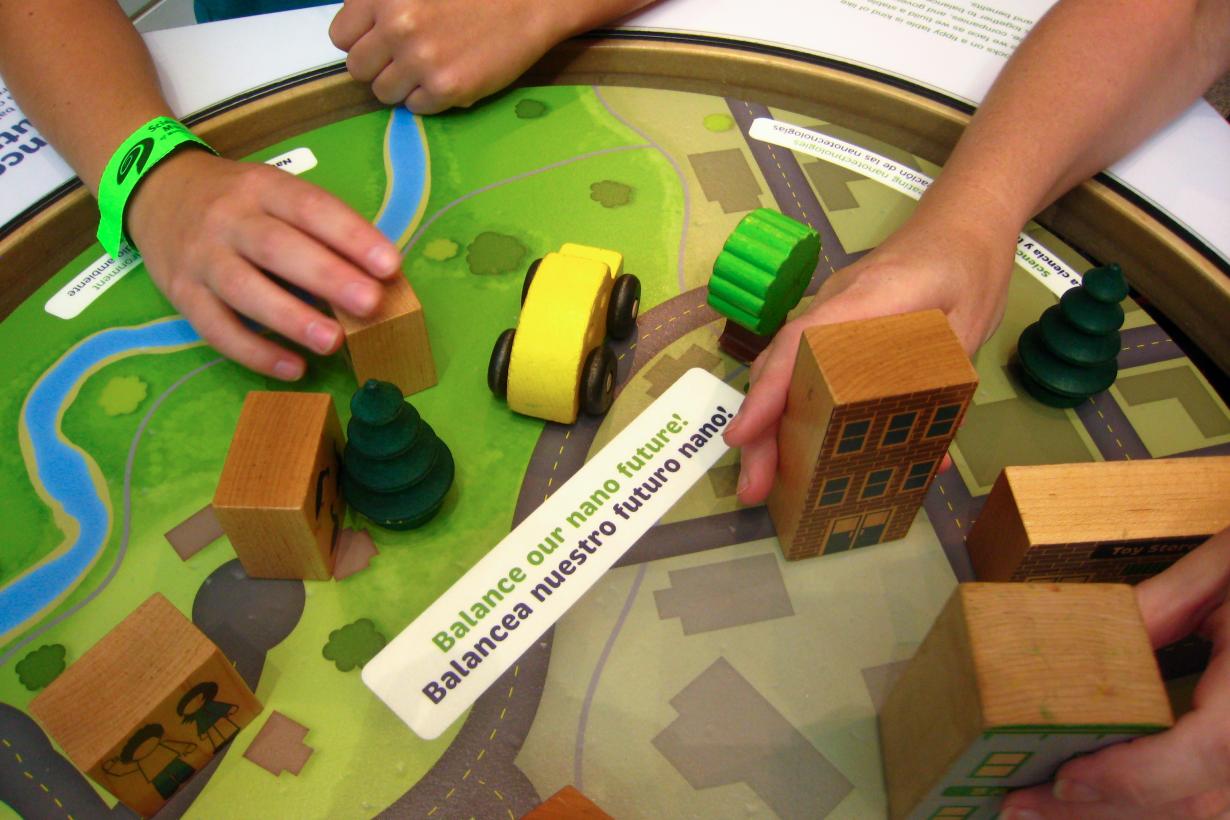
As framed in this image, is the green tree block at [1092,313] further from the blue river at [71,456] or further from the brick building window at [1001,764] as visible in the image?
the blue river at [71,456]

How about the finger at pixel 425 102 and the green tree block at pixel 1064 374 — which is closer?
the green tree block at pixel 1064 374

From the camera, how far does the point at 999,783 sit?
0.55m

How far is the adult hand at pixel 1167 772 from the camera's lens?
1.57 ft

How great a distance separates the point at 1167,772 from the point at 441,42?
96 cm

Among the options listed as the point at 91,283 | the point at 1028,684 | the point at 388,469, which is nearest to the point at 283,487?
the point at 388,469

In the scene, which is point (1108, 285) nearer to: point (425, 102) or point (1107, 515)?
point (1107, 515)

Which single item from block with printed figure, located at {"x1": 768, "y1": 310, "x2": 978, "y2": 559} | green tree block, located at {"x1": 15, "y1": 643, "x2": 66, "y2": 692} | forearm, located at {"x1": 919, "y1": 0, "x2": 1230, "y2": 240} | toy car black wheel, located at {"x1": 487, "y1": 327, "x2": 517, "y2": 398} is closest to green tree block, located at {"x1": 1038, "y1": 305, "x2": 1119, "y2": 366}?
forearm, located at {"x1": 919, "y1": 0, "x2": 1230, "y2": 240}

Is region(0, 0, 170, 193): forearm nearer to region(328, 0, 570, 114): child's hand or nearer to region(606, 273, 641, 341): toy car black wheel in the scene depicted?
region(328, 0, 570, 114): child's hand

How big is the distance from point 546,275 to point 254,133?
0.49 metres

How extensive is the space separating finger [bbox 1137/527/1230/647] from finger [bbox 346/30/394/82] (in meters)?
0.93

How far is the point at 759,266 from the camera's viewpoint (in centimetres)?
78

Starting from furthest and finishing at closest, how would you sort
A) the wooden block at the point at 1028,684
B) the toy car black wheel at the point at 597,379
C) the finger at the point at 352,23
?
the finger at the point at 352,23
the toy car black wheel at the point at 597,379
the wooden block at the point at 1028,684

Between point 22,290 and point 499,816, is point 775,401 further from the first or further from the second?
point 22,290

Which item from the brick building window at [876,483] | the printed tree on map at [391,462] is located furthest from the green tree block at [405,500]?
the brick building window at [876,483]
